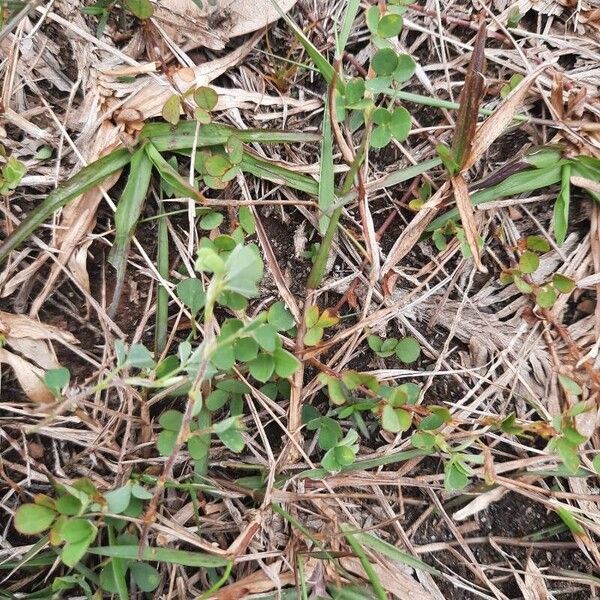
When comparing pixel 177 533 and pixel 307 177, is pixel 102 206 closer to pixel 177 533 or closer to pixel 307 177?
pixel 307 177

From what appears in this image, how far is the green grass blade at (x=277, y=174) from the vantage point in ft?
5.18

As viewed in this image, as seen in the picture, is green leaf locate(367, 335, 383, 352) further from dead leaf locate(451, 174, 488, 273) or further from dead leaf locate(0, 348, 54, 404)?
dead leaf locate(0, 348, 54, 404)

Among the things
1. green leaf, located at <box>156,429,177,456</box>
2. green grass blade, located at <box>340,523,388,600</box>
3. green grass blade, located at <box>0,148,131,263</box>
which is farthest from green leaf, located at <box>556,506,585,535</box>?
green grass blade, located at <box>0,148,131,263</box>

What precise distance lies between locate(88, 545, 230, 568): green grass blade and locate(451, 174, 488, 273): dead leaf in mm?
974

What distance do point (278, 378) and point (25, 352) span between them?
2.08 ft

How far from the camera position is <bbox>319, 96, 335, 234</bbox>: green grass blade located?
5.17 feet

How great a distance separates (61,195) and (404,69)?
2.99ft

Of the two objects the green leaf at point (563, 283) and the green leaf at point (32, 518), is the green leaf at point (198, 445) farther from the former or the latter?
the green leaf at point (563, 283)

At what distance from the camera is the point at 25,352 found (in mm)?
1509

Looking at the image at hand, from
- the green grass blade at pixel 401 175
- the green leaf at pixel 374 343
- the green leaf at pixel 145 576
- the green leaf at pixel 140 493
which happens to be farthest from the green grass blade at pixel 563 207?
the green leaf at pixel 145 576

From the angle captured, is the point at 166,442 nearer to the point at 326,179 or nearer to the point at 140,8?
the point at 326,179

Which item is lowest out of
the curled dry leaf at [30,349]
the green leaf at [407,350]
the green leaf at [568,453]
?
the green leaf at [568,453]

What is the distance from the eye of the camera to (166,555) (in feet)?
4.68

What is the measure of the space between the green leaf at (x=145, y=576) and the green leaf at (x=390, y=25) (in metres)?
1.45
